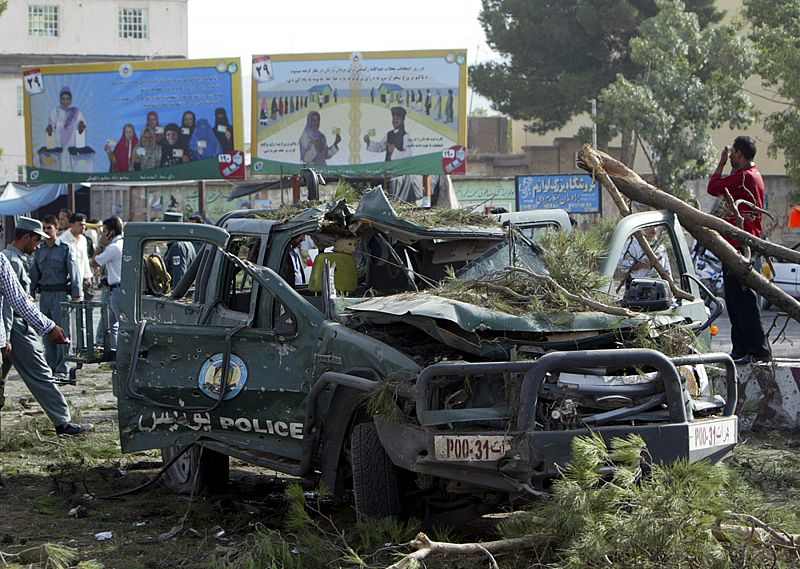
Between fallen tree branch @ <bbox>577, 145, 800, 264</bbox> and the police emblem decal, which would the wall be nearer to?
fallen tree branch @ <bbox>577, 145, 800, 264</bbox>

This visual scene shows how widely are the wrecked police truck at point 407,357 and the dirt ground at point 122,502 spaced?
390 mm

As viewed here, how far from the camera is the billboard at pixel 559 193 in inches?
987

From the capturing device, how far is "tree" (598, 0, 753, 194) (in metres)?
31.8

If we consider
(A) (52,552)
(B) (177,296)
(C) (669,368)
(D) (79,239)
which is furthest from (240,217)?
(D) (79,239)

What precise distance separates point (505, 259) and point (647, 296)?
91cm

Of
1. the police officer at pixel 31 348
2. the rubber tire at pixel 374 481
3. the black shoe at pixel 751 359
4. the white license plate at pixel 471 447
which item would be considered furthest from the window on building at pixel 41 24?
the white license plate at pixel 471 447

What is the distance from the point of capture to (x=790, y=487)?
7.29 metres

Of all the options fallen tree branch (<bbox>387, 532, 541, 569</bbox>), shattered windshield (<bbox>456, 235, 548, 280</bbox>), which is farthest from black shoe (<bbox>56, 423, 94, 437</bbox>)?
fallen tree branch (<bbox>387, 532, 541, 569</bbox>)

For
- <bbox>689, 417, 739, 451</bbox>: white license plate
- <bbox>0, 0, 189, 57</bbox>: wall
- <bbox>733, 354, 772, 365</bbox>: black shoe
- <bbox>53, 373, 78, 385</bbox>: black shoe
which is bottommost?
<bbox>53, 373, 78, 385</bbox>: black shoe

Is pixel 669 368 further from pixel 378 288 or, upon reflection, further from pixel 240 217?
pixel 240 217

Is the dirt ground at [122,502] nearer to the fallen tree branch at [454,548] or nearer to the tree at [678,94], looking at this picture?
the fallen tree branch at [454,548]

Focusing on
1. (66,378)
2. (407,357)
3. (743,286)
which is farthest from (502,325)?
(66,378)

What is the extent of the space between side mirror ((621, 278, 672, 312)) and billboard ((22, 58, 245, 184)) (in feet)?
71.6

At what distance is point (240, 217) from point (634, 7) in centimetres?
3520
